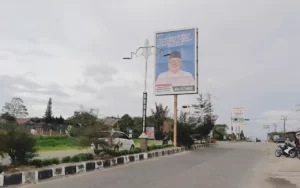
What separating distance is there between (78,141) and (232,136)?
205 ft

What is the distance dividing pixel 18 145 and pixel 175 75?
1686 centimetres

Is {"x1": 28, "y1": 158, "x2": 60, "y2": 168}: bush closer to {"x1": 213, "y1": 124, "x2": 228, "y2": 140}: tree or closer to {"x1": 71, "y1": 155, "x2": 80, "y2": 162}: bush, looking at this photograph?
{"x1": 71, "y1": 155, "x2": 80, "y2": 162}: bush

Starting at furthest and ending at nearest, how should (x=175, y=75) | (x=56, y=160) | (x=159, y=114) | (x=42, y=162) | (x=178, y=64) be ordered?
(x=159, y=114), (x=175, y=75), (x=178, y=64), (x=56, y=160), (x=42, y=162)

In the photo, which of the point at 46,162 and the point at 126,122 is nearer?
the point at 46,162

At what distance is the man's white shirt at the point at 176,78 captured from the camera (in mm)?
25906

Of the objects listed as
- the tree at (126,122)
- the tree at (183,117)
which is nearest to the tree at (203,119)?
the tree at (183,117)

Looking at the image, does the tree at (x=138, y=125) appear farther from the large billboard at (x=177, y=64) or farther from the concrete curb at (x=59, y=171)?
the concrete curb at (x=59, y=171)

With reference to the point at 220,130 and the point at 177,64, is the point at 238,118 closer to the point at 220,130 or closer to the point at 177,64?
the point at 220,130

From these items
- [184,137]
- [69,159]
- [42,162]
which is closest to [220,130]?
[184,137]

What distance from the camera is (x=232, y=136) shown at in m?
72.9

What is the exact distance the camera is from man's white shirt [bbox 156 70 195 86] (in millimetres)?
25906

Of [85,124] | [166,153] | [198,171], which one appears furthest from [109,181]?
[166,153]

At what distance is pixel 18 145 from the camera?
10812 millimetres

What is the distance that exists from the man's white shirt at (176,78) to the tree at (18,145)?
52.5ft
